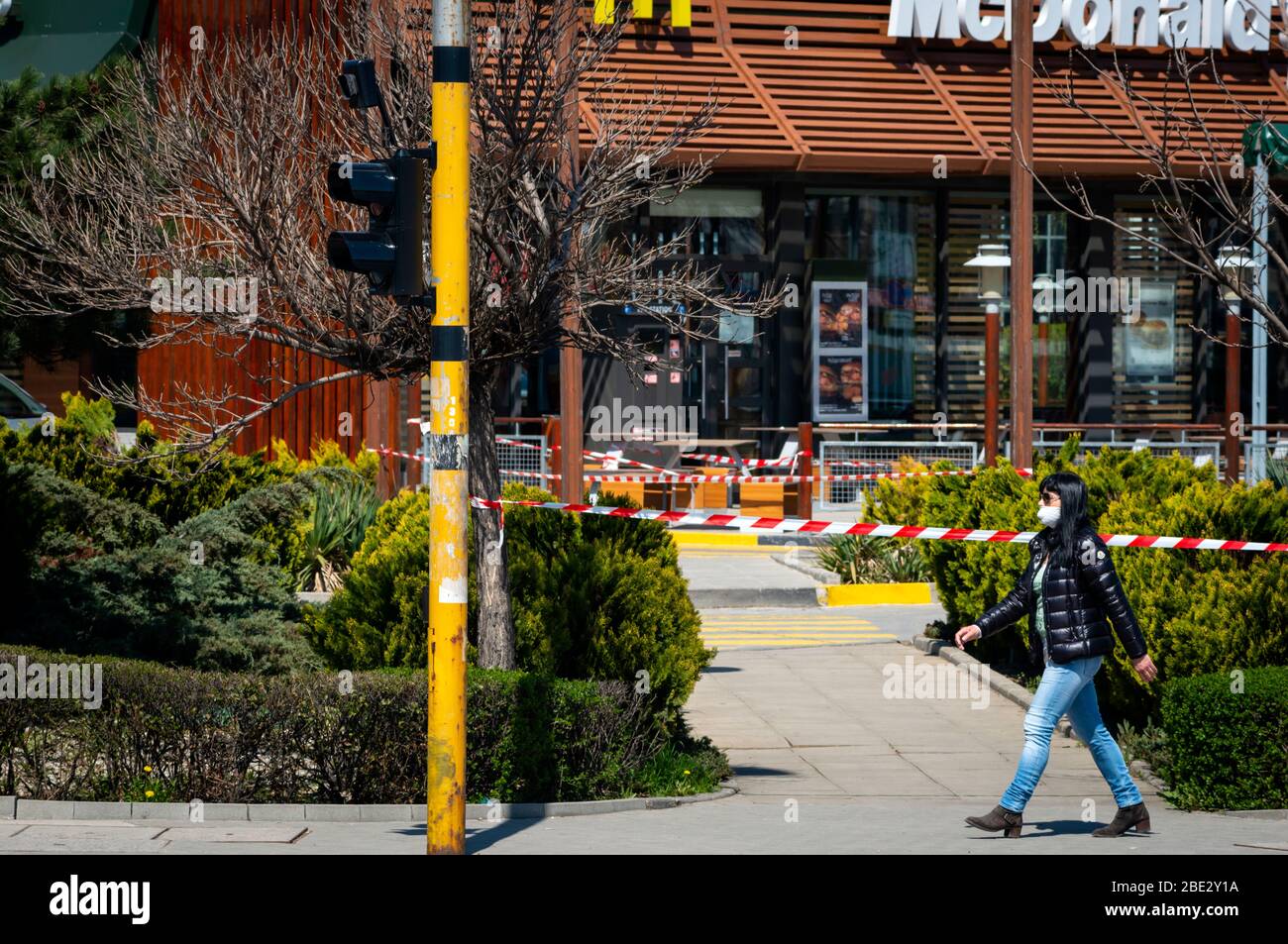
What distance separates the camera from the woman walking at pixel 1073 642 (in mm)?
9055

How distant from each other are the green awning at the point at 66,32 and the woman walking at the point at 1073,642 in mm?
21153

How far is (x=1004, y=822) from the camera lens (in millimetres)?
9031

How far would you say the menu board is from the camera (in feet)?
91.8

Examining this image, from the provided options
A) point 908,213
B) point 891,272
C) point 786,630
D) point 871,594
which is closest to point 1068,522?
point 786,630

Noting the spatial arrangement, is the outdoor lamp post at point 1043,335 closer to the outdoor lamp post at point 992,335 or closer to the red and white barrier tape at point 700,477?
the red and white barrier tape at point 700,477

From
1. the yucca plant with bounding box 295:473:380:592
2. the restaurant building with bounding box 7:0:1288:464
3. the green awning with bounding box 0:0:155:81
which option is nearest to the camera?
the yucca plant with bounding box 295:473:380:592

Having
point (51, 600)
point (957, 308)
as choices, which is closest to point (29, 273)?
point (51, 600)

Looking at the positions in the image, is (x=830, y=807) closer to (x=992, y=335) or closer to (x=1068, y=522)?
(x=1068, y=522)

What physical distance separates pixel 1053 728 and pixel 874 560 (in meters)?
10.3

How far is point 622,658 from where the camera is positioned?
1097 centimetres

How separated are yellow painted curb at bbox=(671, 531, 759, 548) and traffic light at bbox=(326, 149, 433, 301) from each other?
1494cm

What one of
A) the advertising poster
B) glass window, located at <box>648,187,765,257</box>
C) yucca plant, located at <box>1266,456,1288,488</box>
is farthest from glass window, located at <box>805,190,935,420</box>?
yucca plant, located at <box>1266,456,1288,488</box>

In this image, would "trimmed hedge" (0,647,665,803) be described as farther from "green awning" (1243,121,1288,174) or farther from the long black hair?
"green awning" (1243,121,1288,174)

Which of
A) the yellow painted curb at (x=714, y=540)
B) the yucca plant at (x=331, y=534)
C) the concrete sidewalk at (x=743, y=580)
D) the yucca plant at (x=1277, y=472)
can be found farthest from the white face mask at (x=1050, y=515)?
the yellow painted curb at (x=714, y=540)
